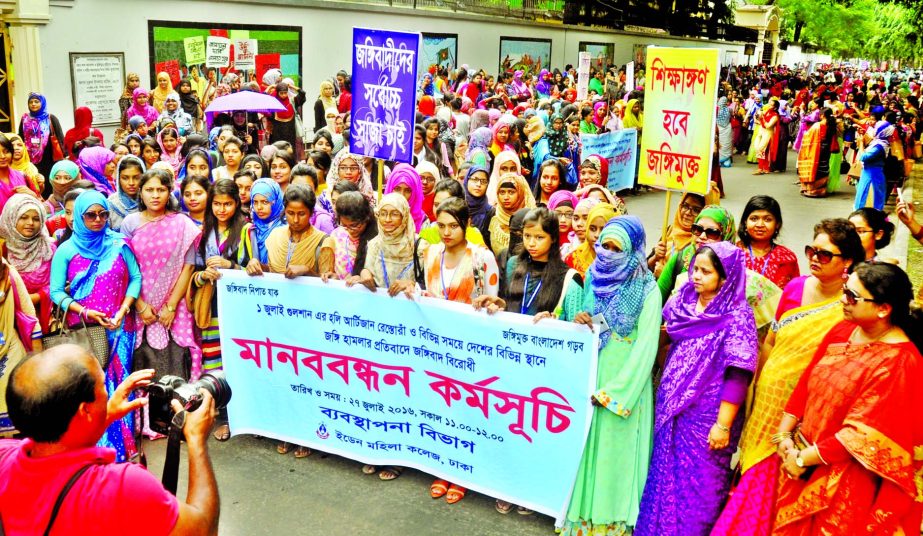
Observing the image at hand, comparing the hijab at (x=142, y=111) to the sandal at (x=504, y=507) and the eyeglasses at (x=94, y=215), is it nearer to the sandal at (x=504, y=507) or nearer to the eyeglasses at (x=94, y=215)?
the eyeglasses at (x=94, y=215)

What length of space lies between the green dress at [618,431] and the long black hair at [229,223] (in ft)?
7.05

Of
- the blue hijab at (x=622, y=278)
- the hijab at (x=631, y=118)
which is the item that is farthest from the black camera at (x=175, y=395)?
the hijab at (x=631, y=118)

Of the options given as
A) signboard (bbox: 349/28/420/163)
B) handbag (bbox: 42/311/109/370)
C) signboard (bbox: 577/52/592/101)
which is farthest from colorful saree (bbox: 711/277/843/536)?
signboard (bbox: 577/52/592/101)

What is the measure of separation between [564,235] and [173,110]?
6.76 meters

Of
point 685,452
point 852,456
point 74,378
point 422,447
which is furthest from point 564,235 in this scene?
point 74,378

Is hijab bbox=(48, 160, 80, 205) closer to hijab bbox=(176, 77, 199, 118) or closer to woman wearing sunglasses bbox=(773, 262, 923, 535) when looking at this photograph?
woman wearing sunglasses bbox=(773, 262, 923, 535)

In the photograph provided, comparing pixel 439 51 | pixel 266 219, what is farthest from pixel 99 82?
pixel 439 51

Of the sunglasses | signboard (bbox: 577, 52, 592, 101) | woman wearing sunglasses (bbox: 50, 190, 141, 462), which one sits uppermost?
signboard (bbox: 577, 52, 592, 101)

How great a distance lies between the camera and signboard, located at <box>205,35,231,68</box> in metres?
14.3

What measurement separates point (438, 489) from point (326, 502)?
586 mm

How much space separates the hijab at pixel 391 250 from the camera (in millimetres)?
4688

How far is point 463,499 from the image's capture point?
4465mm

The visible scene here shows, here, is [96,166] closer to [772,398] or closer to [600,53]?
[772,398]

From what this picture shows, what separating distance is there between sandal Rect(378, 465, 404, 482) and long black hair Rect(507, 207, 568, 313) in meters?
1.11
